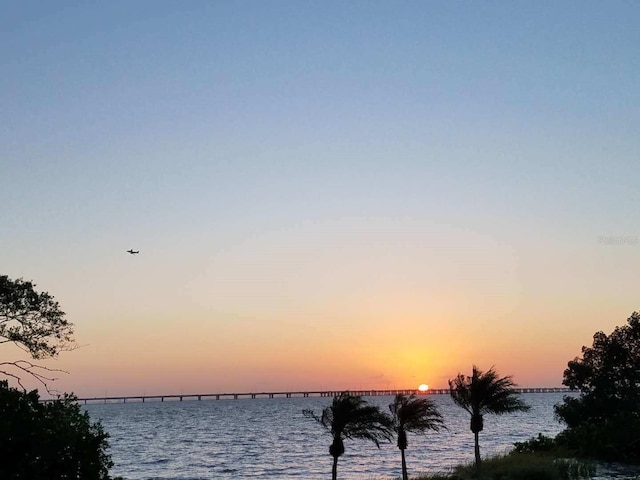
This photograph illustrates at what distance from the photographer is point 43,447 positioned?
2050 cm

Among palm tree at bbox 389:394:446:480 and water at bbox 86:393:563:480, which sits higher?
palm tree at bbox 389:394:446:480

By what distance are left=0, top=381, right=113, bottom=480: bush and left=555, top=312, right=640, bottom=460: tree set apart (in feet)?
154

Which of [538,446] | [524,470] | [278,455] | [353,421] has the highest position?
[353,421]

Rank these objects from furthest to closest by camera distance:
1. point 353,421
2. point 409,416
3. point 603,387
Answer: point 603,387, point 409,416, point 353,421

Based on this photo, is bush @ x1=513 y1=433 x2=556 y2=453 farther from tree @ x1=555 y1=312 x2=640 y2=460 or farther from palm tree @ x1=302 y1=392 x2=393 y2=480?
palm tree @ x1=302 y1=392 x2=393 y2=480

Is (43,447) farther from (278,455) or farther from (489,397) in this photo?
(278,455)

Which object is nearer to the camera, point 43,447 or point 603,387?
point 43,447

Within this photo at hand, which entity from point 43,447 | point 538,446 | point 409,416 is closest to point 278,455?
point 538,446

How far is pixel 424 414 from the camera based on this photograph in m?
44.7

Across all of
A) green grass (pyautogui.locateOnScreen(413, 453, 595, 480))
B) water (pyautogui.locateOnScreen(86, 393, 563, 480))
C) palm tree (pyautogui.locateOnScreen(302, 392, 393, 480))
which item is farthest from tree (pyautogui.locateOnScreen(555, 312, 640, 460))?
palm tree (pyautogui.locateOnScreen(302, 392, 393, 480))

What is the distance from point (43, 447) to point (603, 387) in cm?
5557

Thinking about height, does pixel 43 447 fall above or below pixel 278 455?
above

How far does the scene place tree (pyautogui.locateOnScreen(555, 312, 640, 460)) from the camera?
58.3m

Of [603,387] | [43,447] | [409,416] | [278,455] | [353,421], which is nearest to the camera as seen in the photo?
[43,447]
